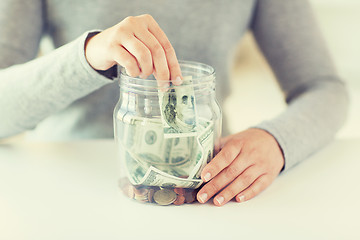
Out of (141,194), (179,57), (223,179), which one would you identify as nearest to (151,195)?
(141,194)

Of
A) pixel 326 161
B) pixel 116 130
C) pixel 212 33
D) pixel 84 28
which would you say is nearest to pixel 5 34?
pixel 84 28

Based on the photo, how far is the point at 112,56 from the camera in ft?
2.00

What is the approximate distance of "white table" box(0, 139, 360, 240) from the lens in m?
0.57

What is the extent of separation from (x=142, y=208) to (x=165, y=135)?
13cm

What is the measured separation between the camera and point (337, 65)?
5.74ft

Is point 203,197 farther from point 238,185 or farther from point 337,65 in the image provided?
point 337,65

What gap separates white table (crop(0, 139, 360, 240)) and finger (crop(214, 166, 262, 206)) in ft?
0.04

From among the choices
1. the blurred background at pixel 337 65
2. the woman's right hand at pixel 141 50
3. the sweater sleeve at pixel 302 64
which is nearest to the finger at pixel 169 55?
the woman's right hand at pixel 141 50

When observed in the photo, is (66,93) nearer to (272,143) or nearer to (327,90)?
(272,143)

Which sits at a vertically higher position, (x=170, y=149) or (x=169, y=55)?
(x=169, y=55)

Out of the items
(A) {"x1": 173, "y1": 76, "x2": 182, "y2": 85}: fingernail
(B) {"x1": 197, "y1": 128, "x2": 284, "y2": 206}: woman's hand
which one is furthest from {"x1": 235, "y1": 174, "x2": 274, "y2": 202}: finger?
(A) {"x1": 173, "y1": 76, "x2": 182, "y2": 85}: fingernail

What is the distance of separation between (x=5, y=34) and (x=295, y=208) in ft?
2.19

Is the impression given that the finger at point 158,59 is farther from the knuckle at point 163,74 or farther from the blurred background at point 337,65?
the blurred background at point 337,65

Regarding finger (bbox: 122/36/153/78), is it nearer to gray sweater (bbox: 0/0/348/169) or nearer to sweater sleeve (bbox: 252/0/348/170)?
gray sweater (bbox: 0/0/348/169)
